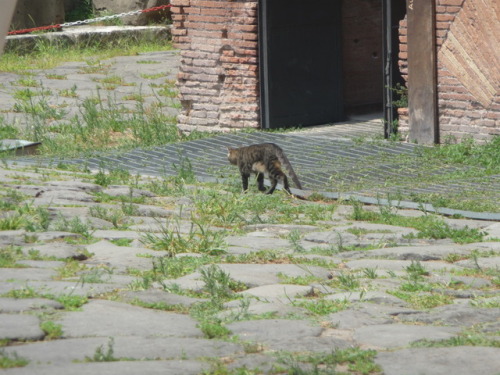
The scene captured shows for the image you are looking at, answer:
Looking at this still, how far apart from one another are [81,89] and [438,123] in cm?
725

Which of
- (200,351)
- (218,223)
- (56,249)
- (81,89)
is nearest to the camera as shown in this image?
(200,351)

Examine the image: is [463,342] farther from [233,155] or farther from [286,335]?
[233,155]

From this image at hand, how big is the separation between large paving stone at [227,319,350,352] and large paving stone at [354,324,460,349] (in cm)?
12

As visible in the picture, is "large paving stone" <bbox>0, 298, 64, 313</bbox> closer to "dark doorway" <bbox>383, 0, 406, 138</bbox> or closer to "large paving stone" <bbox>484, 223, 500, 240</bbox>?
"large paving stone" <bbox>484, 223, 500, 240</bbox>

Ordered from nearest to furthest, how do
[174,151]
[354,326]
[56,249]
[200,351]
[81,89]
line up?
1. [200,351]
2. [354,326]
3. [56,249]
4. [174,151]
5. [81,89]

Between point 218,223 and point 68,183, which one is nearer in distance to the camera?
point 218,223

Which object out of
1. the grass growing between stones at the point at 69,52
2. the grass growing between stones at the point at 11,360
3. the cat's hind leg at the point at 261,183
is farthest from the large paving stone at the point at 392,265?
the grass growing between stones at the point at 69,52

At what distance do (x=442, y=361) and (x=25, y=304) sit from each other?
6.81 ft

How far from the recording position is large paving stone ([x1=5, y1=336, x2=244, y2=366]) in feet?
14.1

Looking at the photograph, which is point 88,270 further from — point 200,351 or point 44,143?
point 44,143

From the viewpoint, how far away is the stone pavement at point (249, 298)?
171 inches

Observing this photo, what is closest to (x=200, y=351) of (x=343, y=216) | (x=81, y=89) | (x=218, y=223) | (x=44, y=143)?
(x=218, y=223)

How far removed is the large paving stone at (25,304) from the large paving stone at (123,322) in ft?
0.54

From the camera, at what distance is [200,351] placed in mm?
4449
